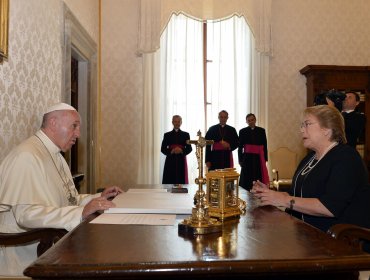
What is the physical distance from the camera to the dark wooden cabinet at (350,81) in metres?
8.35

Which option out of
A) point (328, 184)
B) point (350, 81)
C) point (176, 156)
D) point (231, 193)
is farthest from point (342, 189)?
point (350, 81)

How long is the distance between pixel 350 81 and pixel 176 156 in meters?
3.53

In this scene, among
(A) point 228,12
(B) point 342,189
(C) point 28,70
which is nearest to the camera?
(B) point 342,189

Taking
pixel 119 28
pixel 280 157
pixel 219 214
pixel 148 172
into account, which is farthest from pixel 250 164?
pixel 219 214

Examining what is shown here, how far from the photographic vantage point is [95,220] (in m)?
1.91

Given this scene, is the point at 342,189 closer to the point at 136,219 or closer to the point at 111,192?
the point at 136,219

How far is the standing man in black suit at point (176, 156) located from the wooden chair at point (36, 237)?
19.4 feet

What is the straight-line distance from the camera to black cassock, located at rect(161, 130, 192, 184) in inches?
319

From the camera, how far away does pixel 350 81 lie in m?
8.39

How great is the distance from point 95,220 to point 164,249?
60 cm

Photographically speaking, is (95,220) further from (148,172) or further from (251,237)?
(148,172)

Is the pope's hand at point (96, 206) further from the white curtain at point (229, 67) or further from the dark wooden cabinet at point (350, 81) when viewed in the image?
the dark wooden cabinet at point (350, 81)

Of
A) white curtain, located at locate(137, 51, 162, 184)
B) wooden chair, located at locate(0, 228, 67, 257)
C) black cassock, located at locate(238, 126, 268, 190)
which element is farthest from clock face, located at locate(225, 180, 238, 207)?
white curtain, located at locate(137, 51, 162, 184)

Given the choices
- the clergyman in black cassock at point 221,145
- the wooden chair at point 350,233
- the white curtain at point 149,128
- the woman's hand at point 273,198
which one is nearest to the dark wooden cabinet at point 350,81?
the clergyman in black cassock at point 221,145
